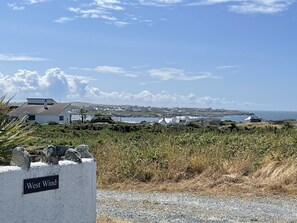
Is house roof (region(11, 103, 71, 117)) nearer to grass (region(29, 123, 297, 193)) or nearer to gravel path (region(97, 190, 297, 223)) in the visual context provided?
grass (region(29, 123, 297, 193))

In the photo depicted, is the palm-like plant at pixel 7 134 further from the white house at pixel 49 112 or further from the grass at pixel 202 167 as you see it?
the white house at pixel 49 112

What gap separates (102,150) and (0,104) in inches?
358

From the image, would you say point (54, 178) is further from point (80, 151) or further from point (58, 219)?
point (80, 151)

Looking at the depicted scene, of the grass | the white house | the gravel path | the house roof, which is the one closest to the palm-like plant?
the gravel path

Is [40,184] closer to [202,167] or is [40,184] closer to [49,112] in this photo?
[202,167]

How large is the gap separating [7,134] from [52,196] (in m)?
1.63

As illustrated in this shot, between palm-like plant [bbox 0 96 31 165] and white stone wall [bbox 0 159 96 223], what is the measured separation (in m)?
0.98

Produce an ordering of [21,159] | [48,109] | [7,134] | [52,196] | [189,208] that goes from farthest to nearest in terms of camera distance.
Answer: [48,109] → [189,208] → [7,134] → [52,196] → [21,159]

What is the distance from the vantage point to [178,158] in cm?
1648

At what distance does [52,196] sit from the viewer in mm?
7457

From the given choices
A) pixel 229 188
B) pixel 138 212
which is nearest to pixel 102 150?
pixel 229 188

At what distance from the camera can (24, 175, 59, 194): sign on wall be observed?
22.9 feet

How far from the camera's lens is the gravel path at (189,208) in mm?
10648

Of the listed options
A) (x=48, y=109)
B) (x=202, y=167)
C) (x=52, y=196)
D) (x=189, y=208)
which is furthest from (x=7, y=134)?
(x=48, y=109)
